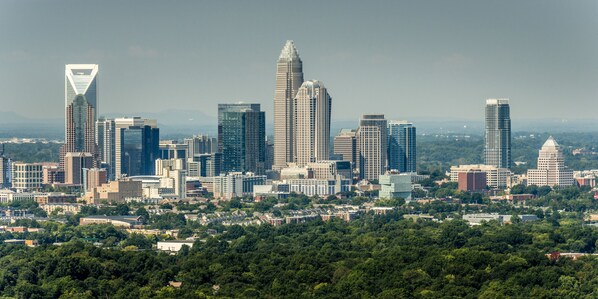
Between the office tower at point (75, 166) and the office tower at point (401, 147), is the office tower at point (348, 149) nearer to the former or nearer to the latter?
the office tower at point (401, 147)

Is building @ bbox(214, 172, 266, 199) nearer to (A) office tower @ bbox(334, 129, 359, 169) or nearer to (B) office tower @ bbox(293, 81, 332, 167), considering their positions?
(B) office tower @ bbox(293, 81, 332, 167)

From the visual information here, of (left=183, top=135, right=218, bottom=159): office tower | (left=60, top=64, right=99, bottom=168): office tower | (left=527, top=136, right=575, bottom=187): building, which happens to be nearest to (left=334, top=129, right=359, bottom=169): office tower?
(left=183, top=135, right=218, bottom=159): office tower

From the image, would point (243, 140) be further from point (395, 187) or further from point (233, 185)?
point (395, 187)

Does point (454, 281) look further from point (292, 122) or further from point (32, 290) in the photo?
point (292, 122)

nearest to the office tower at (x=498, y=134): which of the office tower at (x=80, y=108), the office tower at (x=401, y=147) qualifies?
the office tower at (x=401, y=147)

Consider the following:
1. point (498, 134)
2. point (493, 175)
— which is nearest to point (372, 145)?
point (493, 175)
